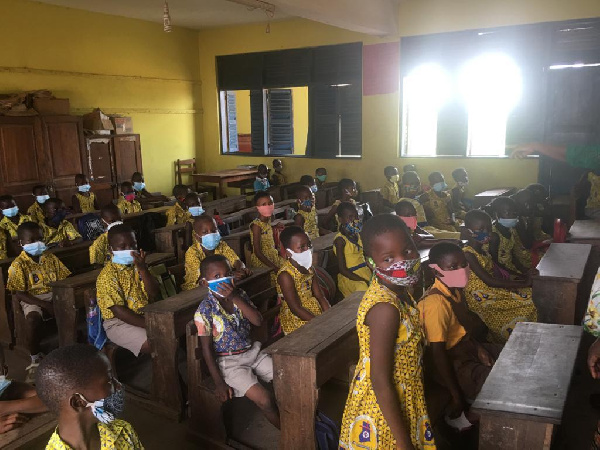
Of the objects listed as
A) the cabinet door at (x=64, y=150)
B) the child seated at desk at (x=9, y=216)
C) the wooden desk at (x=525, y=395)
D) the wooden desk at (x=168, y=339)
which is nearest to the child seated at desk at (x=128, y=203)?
the child seated at desk at (x=9, y=216)

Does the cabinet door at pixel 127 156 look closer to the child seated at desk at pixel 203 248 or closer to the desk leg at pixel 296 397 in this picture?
the child seated at desk at pixel 203 248

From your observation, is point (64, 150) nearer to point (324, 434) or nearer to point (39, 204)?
point (39, 204)

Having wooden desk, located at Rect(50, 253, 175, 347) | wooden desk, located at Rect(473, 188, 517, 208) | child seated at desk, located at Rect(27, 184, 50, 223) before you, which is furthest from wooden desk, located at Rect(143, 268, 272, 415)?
wooden desk, located at Rect(473, 188, 517, 208)

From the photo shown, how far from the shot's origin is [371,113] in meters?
9.94

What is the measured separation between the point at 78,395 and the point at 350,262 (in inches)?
113

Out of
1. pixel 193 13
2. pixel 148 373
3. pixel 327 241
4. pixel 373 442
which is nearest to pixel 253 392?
pixel 373 442

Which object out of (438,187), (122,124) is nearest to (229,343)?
(438,187)

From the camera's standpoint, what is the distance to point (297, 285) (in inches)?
132

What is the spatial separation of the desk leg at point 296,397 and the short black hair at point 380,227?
0.70 m

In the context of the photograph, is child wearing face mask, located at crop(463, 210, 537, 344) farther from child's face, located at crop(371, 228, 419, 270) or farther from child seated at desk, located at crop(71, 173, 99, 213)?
child seated at desk, located at crop(71, 173, 99, 213)

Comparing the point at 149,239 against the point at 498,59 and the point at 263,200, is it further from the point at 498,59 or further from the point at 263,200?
the point at 498,59

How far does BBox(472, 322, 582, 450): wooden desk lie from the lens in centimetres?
184

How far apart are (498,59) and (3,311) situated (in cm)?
792

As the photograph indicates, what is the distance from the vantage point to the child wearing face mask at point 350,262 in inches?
164
